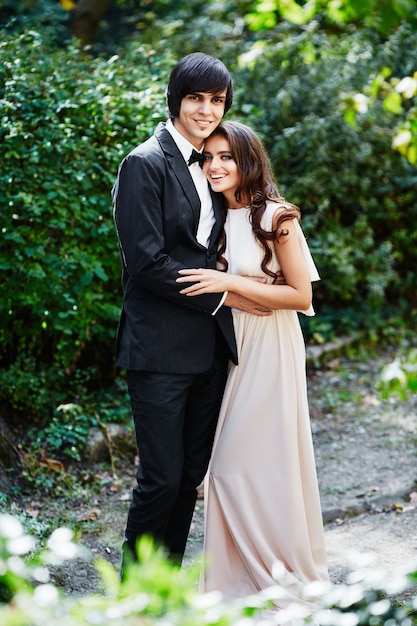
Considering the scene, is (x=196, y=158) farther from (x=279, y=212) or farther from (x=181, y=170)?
(x=279, y=212)

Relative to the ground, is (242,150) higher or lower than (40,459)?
higher

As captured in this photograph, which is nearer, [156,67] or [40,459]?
[40,459]

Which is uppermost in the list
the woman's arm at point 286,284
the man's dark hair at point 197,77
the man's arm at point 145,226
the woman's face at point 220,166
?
the man's dark hair at point 197,77

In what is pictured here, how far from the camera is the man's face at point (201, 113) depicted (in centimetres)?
318

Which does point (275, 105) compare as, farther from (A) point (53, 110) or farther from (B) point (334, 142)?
(A) point (53, 110)

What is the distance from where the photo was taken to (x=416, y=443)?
5.60 meters

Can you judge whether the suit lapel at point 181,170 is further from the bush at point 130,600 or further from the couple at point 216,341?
the bush at point 130,600

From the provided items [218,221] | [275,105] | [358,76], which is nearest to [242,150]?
[218,221]

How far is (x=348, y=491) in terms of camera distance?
4.96 m

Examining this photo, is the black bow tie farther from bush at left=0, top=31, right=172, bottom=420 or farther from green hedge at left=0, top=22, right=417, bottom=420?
bush at left=0, top=31, right=172, bottom=420

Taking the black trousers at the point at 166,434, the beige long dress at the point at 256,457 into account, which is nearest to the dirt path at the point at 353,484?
the beige long dress at the point at 256,457

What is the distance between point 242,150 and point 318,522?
1613 millimetres

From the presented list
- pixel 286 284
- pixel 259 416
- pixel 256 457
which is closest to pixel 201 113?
pixel 286 284

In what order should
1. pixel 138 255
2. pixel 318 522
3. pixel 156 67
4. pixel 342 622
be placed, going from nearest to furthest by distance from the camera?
pixel 342 622 < pixel 138 255 < pixel 318 522 < pixel 156 67
